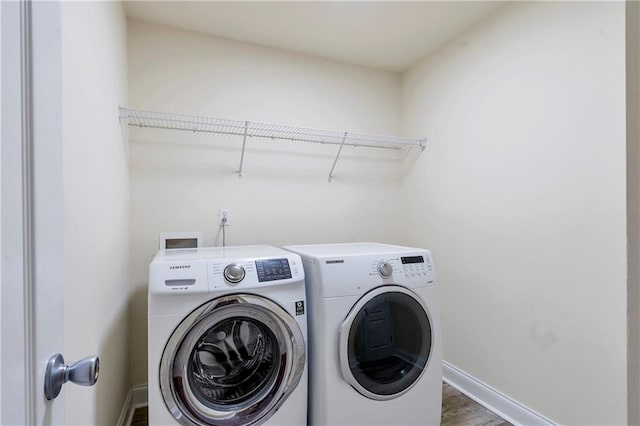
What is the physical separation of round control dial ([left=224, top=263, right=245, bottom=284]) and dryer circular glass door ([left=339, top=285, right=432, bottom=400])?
53 cm

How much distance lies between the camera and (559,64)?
1553 mm

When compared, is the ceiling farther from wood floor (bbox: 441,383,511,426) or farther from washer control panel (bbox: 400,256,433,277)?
wood floor (bbox: 441,383,511,426)

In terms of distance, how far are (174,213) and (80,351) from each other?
3.83ft

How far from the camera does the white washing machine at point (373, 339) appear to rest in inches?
57.6

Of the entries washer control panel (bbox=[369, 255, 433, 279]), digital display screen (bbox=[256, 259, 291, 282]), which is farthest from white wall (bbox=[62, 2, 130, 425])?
washer control panel (bbox=[369, 255, 433, 279])

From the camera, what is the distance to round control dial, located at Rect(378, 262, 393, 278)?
1561 millimetres

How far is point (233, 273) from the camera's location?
1364 millimetres

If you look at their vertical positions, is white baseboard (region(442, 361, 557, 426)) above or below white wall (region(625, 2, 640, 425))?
below

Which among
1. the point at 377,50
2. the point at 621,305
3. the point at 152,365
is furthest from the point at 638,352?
the point at 377,50

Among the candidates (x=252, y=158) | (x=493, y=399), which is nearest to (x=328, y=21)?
(x=252, y=158)

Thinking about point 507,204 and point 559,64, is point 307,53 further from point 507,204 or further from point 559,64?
point 507,204

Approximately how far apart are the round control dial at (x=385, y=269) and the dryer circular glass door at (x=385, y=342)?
60 millimetres

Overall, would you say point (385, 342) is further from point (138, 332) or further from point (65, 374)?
point (138, 332)

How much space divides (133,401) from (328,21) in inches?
105
